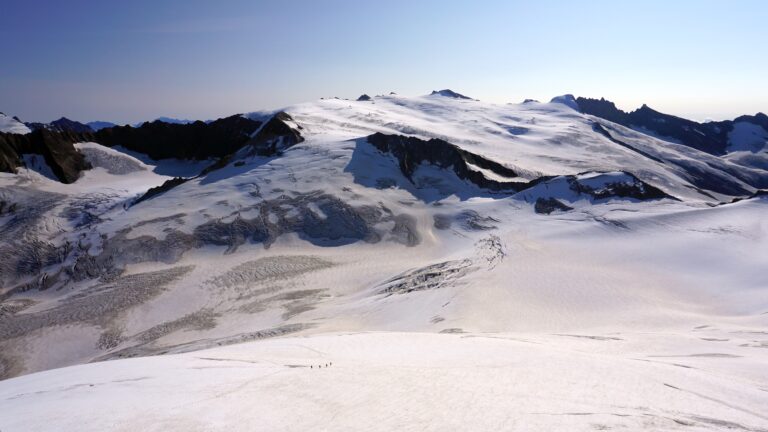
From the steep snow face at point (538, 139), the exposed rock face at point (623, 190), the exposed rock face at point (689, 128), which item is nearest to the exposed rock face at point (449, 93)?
the steep snow face at point (538, 139)

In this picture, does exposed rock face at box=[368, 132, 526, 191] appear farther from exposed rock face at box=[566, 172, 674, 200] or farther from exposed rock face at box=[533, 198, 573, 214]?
exposed rock face at box=[566, 172, 674, 200]

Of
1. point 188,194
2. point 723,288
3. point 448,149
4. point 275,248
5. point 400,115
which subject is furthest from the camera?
point 400,115

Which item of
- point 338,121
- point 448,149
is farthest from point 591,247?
point 338,121

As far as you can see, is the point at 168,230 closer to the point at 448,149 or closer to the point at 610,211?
the point at 448,149

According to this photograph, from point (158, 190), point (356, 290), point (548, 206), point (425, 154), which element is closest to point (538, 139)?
point (425, 154)

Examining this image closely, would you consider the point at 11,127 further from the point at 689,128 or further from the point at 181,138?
the point at 689,128

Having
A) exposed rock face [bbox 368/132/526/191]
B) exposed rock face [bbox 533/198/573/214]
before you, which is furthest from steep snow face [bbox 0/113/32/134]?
exposed rock face [bbox 533/198/573/214]
